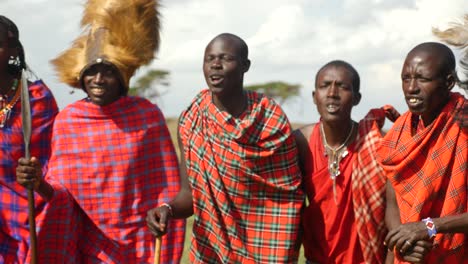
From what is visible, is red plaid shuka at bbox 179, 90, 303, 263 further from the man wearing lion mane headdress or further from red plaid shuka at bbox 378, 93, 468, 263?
red plaid shuka at bbox 378, 93, 468, 263

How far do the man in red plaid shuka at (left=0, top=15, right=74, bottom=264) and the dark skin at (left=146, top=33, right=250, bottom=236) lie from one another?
34.7 inches

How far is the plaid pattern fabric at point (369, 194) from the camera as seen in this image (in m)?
6.91

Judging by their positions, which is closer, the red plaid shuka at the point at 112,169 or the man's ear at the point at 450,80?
the man's ear at the point at 450,80

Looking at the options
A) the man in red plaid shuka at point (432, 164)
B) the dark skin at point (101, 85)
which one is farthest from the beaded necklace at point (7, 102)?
the man in red plaid shuka at point (432, 164)

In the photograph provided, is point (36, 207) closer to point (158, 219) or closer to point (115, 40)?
point (158, 219)

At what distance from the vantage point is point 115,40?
7.69m

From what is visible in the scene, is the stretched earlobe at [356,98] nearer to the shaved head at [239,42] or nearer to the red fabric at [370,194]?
the red fabric at [370,194]

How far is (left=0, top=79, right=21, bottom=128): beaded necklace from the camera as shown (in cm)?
747

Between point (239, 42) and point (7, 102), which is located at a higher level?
point (239, 42)

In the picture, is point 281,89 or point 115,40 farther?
point 281,89

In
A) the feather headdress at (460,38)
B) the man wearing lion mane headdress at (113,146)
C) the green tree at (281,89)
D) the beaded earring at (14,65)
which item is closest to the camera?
the feather headdress at (460,38)

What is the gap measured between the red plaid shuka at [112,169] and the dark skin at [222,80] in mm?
434

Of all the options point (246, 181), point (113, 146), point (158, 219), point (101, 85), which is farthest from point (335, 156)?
point (101, 85)

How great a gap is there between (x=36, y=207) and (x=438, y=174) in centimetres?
314
